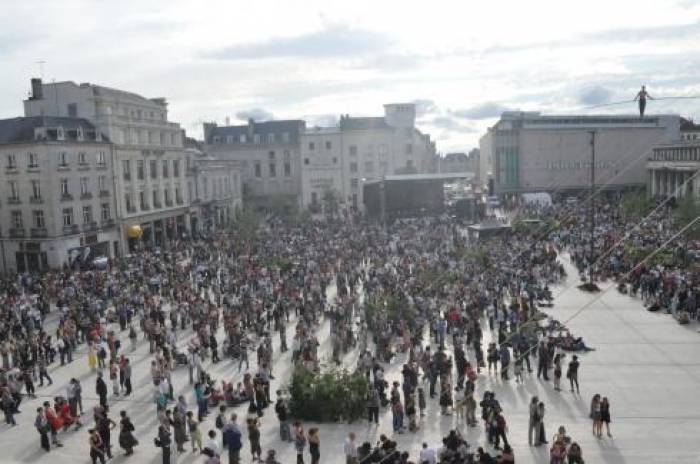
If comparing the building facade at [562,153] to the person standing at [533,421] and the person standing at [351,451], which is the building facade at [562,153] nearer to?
the person standing at [533,421]

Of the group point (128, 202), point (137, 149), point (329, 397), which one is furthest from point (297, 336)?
point (137, 149)

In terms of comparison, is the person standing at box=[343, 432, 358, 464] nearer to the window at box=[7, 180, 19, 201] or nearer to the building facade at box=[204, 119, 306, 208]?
the window at box=[7, 180, 19, 201]

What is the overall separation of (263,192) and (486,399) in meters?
72.8

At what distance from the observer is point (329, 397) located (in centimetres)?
1753

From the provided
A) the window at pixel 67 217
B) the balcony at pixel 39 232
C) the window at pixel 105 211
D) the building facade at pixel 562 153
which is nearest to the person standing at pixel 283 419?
the balcony at pixel 39 232

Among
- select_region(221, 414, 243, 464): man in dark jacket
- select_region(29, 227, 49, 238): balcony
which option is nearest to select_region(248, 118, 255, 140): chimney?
select_region(29, 227, 49, 238): balcony

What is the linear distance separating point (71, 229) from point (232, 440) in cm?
3557

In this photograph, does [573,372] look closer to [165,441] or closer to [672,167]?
[165,441]

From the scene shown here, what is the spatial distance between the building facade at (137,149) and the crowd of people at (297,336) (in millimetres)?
9009

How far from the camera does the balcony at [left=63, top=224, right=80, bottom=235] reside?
45656 mm

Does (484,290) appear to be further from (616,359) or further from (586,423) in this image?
(586,423)

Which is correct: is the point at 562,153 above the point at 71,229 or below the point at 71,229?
above

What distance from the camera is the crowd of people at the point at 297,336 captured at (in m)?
16.2

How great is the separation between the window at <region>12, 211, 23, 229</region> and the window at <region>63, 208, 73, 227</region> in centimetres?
307
